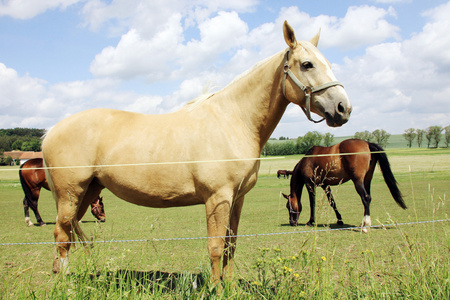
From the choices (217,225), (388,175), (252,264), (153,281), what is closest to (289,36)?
(217,225)

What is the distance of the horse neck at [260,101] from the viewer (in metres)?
2.97

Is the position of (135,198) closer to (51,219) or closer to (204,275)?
(204,275)

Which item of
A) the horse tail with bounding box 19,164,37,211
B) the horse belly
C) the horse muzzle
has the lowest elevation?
the horse tail with bounding box 19,164,37,211

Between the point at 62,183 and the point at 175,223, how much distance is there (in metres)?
5.92

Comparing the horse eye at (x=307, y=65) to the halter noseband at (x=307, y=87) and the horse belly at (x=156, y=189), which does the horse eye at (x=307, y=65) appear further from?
the horse belly at (x=156, y=189)

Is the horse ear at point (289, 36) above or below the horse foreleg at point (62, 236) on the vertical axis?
above

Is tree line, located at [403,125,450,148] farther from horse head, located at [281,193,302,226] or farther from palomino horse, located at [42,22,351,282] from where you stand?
palomino horse, located at [42,22,351,282]

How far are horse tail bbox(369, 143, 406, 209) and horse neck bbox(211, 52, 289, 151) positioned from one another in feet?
18.2

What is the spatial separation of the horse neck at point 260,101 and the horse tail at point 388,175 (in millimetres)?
5539

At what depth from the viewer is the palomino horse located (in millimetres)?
2734

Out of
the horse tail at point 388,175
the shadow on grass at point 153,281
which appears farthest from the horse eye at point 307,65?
the horse tail at point 388,175

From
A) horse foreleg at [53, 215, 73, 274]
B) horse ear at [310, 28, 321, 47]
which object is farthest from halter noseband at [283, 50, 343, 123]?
horse foreleg at [53, 215, 73, 274]

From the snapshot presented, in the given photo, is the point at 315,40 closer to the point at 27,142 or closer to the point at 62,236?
the point at 62,236

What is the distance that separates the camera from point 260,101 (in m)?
3.02
